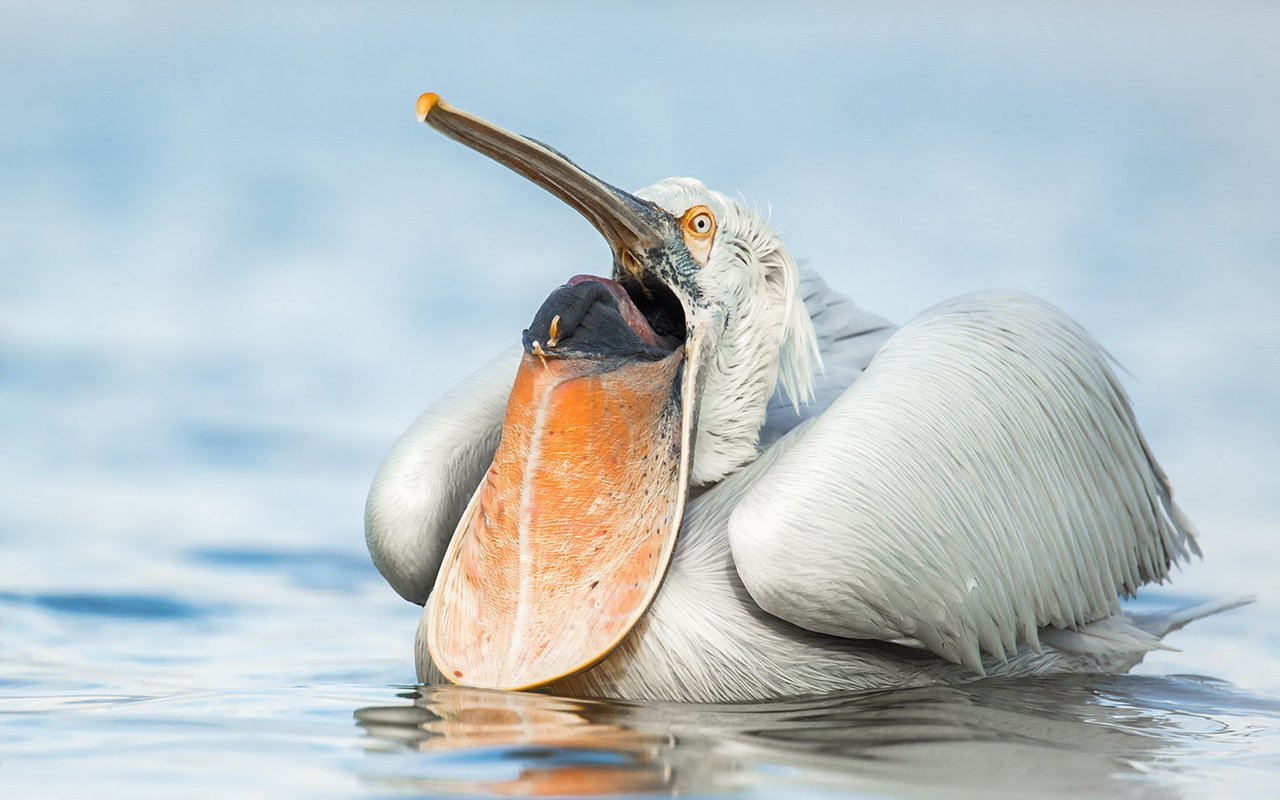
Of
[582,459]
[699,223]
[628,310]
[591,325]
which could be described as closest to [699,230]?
[699,223]

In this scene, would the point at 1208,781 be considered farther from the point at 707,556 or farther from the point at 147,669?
the point at 147,669

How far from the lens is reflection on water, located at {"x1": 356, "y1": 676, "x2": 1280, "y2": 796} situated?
266cm

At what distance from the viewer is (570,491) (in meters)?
3.54

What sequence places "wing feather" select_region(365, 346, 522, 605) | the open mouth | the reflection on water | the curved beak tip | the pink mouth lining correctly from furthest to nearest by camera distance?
1. "wing feather" select_region(365, 346, 522, 605)
2. the pink mouth lining
3. the open mouth
4. the curved beak tip
5. the reflection on water

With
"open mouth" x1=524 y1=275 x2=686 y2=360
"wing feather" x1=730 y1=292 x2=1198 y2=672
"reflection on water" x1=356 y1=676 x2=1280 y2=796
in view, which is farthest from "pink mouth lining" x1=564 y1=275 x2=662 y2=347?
"reflection on water" x1=356 y1=676 x2=1280 y2=796

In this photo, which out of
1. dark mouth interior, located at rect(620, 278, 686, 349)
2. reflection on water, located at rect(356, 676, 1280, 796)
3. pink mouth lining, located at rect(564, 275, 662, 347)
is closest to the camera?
reflection on water, located at rect(356, 676, 1280, 796)

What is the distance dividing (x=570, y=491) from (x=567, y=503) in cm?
3

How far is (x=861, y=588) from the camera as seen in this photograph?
3.32 m

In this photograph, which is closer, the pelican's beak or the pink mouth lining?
the pelican's beak

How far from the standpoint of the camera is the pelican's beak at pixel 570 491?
11.3 feet

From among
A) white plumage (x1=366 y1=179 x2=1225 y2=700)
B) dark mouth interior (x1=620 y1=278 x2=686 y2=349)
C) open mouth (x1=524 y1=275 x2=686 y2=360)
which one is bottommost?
white plumage (x1=366 y1=179 x2=1225 y2=700)

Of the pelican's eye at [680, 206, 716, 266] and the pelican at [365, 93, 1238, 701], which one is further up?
the pelican's eye at [680, 206, 716, 266]

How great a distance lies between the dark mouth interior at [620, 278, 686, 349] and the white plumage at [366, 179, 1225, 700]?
138mm

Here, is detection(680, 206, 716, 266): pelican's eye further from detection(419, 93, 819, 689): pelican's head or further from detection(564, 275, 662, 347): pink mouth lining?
detection(564, 275, 662, 347): pink mouth lining
